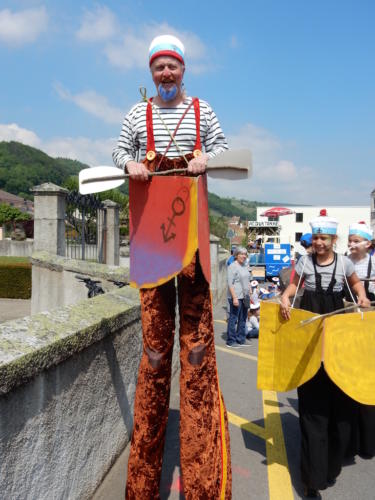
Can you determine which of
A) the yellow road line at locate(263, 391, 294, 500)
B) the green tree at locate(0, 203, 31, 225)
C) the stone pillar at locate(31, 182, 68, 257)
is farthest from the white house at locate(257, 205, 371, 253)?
the yellow road line at locate(263, 391, 294, 500)

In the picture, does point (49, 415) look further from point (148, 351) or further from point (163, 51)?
point (163, 51)

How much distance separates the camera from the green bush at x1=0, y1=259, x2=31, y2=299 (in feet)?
48.0

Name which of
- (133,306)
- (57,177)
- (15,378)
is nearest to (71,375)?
(15,378)

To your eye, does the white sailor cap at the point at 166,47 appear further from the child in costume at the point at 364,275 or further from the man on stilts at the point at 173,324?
the child in costume at the point at 364,275

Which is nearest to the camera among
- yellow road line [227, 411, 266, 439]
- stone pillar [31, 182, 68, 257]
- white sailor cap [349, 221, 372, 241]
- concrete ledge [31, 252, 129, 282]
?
yellow road line [227, 411, 266, 439]

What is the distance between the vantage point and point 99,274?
20.1 feet

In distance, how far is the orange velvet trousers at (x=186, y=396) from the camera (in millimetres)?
2121

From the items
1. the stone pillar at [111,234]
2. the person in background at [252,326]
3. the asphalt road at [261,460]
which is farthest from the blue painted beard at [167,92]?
the stone pillar at [111,234]

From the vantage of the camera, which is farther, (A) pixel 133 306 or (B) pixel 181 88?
(A) pixel 133 306

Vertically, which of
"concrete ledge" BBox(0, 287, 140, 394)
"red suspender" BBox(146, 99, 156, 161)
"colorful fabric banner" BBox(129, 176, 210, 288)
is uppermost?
"red suspender" BBox(146, 99, 156, 161)

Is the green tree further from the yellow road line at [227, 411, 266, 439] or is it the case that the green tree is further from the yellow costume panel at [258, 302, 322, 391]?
the yellow costume panel at [258, 302, 322, 391]

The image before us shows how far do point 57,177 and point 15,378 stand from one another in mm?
126325

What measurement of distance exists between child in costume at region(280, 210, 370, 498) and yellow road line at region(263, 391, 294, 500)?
16 cm

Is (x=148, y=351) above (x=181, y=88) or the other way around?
the other way around
